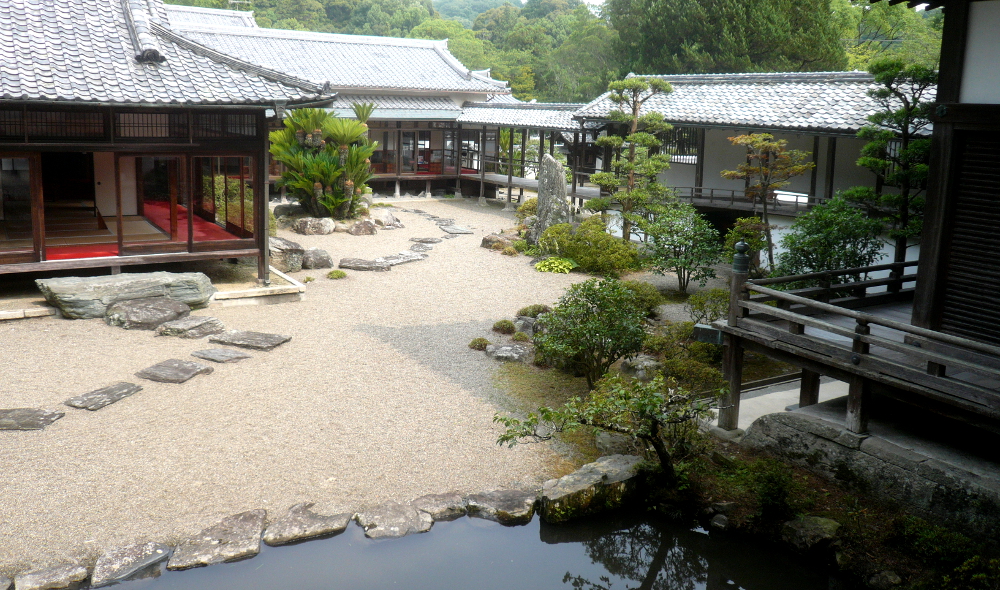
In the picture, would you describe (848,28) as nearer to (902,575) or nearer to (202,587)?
(902,575)

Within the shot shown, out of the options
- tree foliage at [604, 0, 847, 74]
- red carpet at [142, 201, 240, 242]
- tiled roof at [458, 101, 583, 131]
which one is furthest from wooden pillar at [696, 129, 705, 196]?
tree foliage at [604, 0, 847, 74]

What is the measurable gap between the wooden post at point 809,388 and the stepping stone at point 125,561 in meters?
6.89

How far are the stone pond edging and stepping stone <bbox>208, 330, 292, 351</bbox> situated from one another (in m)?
4.98

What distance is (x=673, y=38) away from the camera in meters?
39.3

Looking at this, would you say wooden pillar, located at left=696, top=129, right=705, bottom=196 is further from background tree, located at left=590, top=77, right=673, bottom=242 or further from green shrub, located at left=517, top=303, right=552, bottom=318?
green shrub, located at left=517, top=303, right=552, bottom=318

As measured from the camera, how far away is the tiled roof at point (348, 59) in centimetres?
3006

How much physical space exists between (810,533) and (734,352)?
2.29m

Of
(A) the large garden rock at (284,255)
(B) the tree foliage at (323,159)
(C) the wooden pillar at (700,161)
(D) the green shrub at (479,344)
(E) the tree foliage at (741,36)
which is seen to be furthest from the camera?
(E) the tree foliage at (741,36)

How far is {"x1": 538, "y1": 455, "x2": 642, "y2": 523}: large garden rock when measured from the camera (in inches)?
303

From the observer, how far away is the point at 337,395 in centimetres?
1029

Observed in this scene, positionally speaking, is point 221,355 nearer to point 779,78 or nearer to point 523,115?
point 779,78

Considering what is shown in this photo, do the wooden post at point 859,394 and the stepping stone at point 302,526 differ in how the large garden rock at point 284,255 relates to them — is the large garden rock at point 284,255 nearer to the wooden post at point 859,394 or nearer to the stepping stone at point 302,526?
the stepping stone at point 302,526

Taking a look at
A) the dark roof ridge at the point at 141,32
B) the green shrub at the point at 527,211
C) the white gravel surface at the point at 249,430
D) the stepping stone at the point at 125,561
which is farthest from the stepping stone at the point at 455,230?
the stepping stone at the point at 125,561

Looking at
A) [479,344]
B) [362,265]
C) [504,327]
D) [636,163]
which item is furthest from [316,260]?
[636,163]
